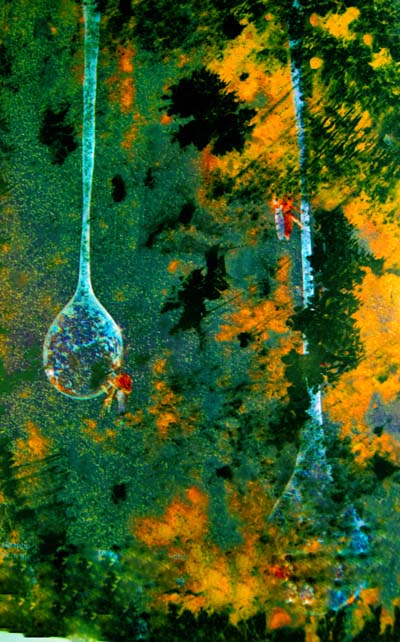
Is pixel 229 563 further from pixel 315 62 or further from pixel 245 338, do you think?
pixel 315 62

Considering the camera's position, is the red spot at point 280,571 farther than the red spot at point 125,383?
No

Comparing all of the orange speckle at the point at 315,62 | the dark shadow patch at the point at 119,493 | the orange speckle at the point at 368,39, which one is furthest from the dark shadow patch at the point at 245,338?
the orange speckle at the point at 368,39

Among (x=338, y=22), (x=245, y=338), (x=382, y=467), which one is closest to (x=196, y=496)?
(x=245, y=338)

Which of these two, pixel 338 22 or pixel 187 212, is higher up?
pixel 338 22

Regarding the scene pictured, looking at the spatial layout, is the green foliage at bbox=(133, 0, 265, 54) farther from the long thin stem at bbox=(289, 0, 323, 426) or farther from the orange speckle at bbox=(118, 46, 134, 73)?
the long thin stem at bbox=(289, 0, 323, 426)

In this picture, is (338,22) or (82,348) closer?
(338,22)

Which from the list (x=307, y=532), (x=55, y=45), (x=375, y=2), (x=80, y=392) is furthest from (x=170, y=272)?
(x=375, y=2)

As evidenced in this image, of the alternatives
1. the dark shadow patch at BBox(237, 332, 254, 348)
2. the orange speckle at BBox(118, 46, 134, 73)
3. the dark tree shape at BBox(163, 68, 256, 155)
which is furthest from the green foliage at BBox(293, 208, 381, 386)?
the orange speckle at BBox(118, 46, 134, 73)

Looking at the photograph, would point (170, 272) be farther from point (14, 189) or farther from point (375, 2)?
point (375, 2)

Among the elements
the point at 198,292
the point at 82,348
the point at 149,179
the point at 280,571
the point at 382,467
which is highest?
the point at 149,179

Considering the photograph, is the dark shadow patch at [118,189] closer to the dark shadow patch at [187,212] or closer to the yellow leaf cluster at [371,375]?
the dark shadow patch at [187,212]
